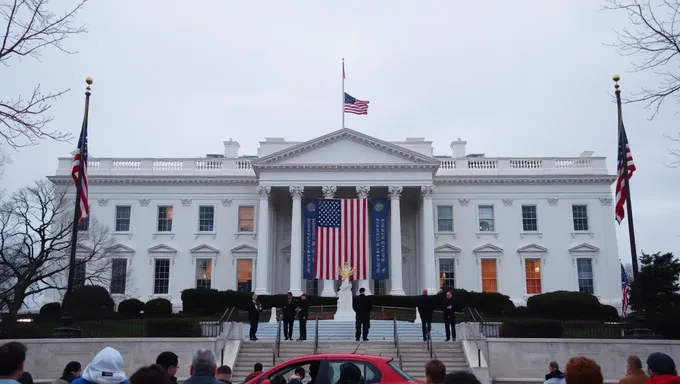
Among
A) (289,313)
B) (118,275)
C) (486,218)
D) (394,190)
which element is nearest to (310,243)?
(394,190)

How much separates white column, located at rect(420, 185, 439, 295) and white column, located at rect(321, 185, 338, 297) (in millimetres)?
6221

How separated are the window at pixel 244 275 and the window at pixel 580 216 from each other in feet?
79.4

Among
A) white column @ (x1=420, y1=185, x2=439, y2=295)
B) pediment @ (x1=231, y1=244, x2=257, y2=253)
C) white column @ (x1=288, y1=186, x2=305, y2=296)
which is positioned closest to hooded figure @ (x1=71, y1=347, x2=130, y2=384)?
white column @ (x1=288, y1=186, x2=305, y2=296)

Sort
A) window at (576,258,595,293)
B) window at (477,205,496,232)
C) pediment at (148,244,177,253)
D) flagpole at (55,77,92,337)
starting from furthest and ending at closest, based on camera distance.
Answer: window at (477,205,496,232)
pediment at (148,244,177,253)
window at (576,258,595,293)
flagpole at (55,77,92,337)

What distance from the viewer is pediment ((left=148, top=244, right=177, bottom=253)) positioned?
48062mm

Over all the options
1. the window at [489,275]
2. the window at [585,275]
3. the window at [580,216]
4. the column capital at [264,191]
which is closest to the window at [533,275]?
the window at [489,275]

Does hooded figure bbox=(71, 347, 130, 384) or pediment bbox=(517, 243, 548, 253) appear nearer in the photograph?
hooded figure bbox=(71, 347, 130, 384)

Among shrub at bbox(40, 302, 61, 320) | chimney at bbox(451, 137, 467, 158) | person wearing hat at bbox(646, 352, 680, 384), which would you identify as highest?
chimney at bbox(451, 137, 467, 158)

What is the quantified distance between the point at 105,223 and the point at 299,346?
30.1m

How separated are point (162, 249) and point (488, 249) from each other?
78.8 ft

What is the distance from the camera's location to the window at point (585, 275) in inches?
1854

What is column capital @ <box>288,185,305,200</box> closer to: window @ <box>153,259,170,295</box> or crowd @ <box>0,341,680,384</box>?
window @ <box>153,259,170,295</box>

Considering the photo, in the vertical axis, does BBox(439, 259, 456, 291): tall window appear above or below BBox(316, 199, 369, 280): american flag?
below

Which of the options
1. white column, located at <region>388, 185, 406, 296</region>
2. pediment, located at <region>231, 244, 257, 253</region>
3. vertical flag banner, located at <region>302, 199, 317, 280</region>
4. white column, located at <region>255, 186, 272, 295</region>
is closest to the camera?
vertical flag banner, located at <region>302, 199, 317, 280</region>
